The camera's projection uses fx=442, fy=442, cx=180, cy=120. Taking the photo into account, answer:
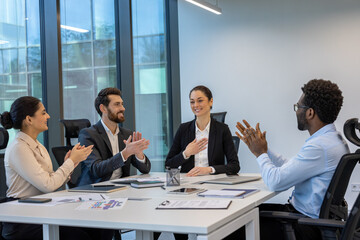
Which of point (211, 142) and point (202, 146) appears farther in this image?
point (211, 142)

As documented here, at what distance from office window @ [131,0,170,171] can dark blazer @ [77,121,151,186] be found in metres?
2.69

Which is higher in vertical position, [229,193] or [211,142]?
[211,142]

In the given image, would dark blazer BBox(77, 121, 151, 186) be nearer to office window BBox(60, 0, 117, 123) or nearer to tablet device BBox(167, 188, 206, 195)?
tablet device BBox(167, 188, 206, 195)

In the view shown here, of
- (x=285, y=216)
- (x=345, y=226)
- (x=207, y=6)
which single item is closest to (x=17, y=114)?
(x=285, y=216)

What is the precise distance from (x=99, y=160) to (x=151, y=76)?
336 centimetres

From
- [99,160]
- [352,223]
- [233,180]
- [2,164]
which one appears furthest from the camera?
[99,160]

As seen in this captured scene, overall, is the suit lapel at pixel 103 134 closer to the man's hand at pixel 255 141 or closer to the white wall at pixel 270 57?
the man's hand at pixel 255 141

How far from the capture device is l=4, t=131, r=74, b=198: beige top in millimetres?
2641

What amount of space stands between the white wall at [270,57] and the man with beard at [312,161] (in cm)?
380

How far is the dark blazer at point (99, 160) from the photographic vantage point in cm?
327

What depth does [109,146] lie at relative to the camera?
139 inches

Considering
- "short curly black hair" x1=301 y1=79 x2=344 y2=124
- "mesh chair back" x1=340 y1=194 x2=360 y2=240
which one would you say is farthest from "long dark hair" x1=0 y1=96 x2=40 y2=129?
"mesh chair back" x1=340 y1=194 x2=360 y2=240

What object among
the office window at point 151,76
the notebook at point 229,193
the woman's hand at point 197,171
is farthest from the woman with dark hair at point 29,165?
the office window at point 151,76

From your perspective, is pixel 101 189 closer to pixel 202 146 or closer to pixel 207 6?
pixel 202 146
